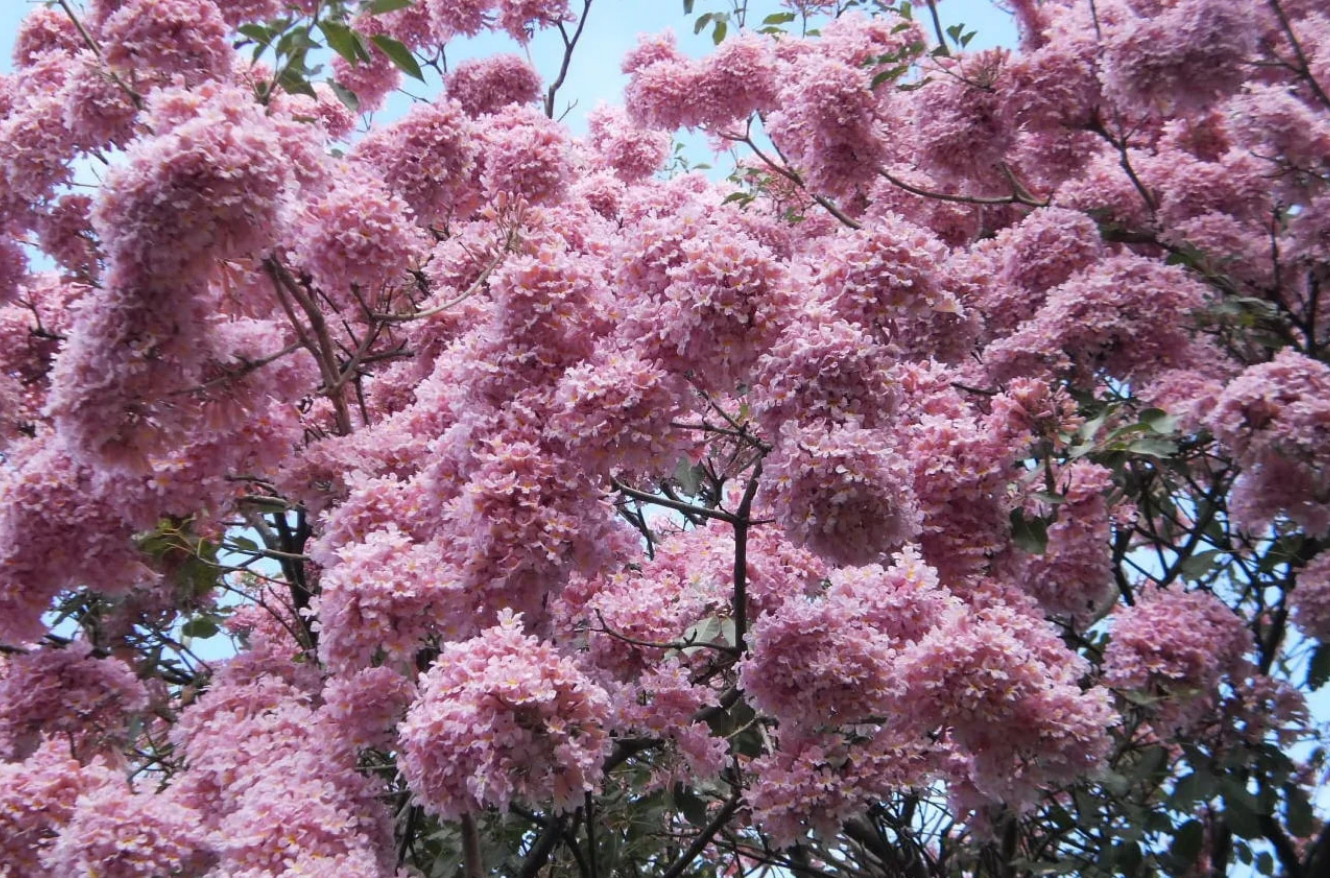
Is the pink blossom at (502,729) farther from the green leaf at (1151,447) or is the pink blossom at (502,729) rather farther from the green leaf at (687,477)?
the green leaf at (1151,447)

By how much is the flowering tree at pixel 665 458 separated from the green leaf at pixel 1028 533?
0.03 m

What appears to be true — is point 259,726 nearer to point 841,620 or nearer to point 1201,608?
point 841,620

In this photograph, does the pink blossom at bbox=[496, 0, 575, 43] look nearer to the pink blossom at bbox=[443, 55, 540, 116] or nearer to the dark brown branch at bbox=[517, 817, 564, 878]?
the pink blossom at bbox=[443, 55, 540, 116]

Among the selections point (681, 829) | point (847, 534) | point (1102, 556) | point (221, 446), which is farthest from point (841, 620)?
point (681, 829)

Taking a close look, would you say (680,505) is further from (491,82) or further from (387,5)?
(491,82)

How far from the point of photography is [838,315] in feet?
7.54

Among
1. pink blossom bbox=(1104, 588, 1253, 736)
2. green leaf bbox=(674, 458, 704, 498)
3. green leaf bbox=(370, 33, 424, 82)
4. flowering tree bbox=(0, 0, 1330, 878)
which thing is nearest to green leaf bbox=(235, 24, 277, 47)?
flowering tree bbox=(0, 0, 1330, 878)

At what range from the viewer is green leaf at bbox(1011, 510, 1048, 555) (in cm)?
241

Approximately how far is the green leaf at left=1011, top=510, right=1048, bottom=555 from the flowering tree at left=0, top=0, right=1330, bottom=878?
0.10 ft

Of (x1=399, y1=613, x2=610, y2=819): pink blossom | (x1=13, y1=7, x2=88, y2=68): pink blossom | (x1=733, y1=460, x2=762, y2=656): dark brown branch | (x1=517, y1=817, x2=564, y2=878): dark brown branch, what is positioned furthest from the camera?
(x1=13, y1=7, x2=88, y2=68): pink blossom

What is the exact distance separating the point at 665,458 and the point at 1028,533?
0.92 m

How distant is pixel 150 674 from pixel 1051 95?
383 cm

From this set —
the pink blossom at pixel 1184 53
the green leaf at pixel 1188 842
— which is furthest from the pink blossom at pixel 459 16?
the green leaf at pixel 1188 842

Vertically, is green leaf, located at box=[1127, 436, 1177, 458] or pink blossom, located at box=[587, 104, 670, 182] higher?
pink blossom, located at box=[587, 104, 670, 182]
